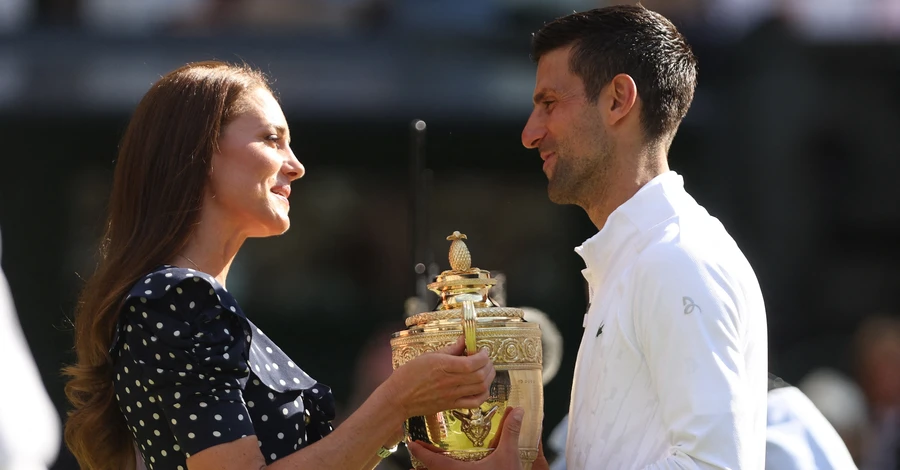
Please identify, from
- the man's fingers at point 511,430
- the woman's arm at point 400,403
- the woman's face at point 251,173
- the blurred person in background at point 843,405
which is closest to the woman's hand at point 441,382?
the woman's arm at point 400,403

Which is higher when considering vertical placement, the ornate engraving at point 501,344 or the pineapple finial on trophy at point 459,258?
the pineapple finial on trophy at point 459,258

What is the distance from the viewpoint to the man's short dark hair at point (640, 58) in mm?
3354

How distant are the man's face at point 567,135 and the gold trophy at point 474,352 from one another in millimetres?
415

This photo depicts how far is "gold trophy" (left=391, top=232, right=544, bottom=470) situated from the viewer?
3.06 metres

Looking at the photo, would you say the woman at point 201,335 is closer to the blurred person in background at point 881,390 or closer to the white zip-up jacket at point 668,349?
the white zip-up jacket at point 668,349

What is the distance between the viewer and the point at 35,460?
3414 mm

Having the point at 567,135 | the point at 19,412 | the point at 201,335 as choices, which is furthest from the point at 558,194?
the point at 19,412

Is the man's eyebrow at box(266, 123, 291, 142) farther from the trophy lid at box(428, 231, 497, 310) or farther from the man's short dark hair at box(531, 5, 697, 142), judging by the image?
the man's short dark hair at box(531, 5, 697, 142)

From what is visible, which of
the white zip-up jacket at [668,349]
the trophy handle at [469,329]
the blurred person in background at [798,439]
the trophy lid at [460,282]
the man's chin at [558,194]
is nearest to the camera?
the white zip-up jacket at [668,349]

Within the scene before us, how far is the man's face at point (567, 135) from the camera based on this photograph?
3346 mm

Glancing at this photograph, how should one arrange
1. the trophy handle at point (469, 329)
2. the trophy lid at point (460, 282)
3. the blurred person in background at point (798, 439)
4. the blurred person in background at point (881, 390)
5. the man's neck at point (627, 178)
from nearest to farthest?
the trophy handle at point (469, 329) < the trophy lid at point (460, 282) < the man's neck at point (627, 178) < the blurred person in background at point (798, 439) < the blurred person in background at point (881, 390)

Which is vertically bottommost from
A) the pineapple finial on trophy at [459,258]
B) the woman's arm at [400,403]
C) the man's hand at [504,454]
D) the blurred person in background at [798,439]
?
the blurred person in background at [798,439]

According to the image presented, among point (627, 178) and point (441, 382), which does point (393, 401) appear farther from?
point (627, 178)

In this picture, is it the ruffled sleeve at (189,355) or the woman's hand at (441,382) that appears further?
the woman's hand at (441,382)
